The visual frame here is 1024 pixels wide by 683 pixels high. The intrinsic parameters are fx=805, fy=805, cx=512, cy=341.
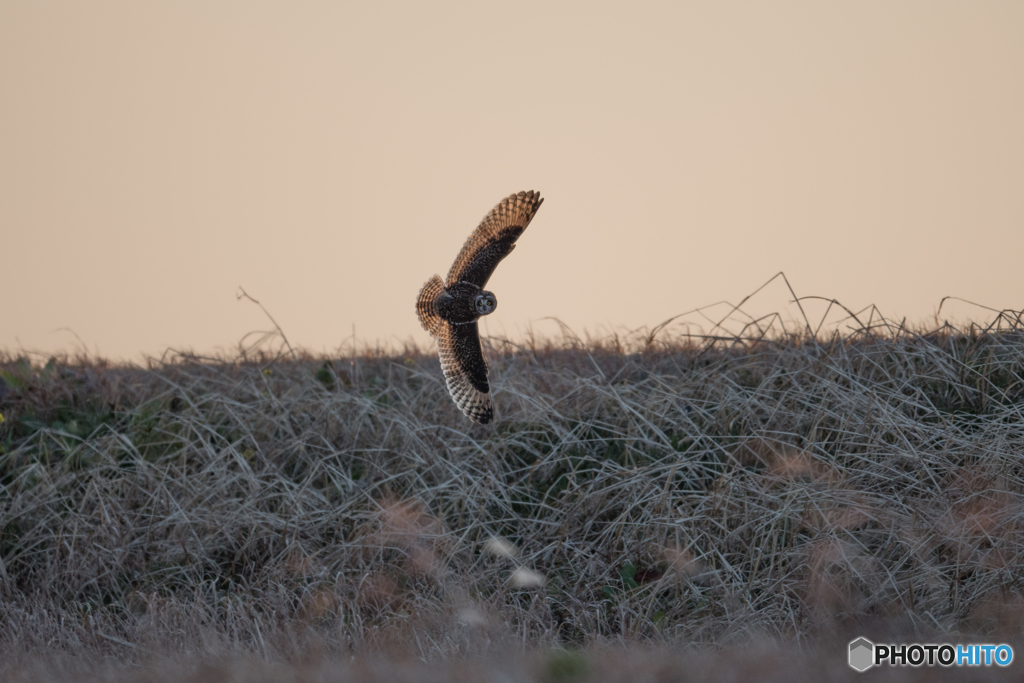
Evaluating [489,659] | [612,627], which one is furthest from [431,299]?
[612,627]

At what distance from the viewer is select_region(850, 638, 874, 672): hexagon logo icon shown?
318 centimetres

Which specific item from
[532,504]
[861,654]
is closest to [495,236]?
[861,654]

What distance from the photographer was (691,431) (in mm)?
6574

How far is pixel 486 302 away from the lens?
3.33m

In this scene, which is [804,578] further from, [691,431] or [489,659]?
[489,659]

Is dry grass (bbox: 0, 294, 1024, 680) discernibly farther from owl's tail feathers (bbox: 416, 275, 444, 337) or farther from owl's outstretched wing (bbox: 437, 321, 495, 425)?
owl's tail feathers (bbox: 416, 275, 444, 337)

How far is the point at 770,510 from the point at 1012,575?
1.46 meters

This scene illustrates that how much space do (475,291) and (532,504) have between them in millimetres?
2965

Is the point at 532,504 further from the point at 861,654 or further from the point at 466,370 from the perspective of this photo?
the point at 861,654

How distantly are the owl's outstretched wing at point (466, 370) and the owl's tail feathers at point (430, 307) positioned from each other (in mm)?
53

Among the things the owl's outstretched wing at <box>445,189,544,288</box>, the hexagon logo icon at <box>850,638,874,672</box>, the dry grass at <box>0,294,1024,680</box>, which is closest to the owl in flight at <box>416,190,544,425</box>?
the owl's outstretched wing at <box>445,189,544,288</box>

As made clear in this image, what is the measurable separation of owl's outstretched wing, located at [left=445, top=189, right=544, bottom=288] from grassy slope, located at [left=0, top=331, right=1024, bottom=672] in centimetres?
187

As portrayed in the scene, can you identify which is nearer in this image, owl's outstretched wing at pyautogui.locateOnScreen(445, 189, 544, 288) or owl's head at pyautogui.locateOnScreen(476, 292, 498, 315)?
owl's head at pyautogui.locateOnScreen(476, 292, 498, 315)

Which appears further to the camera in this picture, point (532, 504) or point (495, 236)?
point (532, 504)
